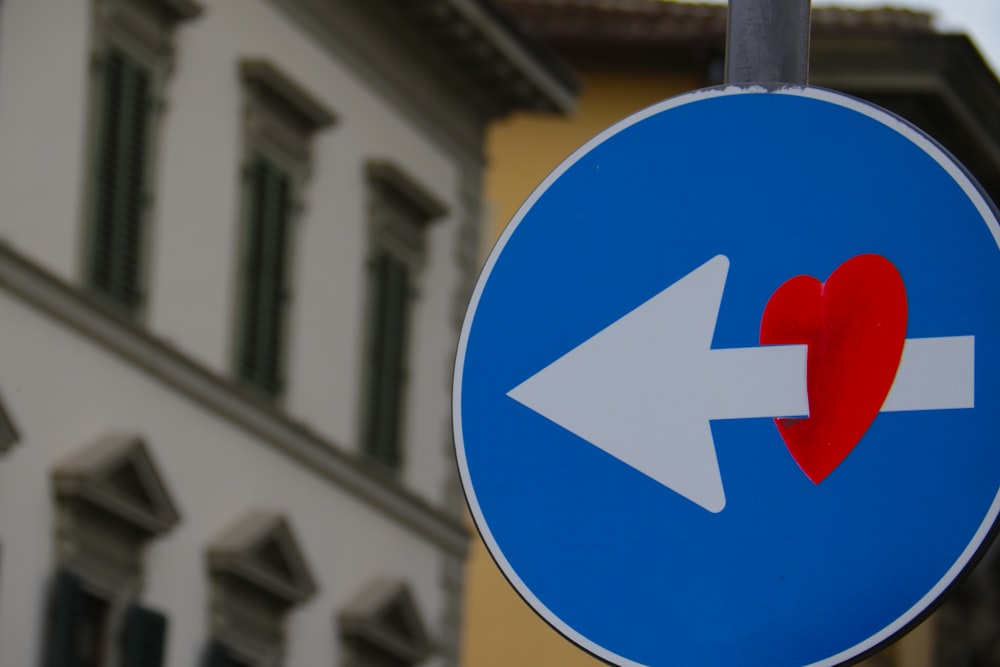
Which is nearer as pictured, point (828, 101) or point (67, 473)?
point (828, 101)

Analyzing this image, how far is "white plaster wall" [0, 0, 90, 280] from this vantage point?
43.0 feet

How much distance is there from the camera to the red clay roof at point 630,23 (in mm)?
22891

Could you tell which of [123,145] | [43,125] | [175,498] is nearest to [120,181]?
[123,145]

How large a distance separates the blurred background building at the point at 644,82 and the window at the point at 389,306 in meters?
4.17

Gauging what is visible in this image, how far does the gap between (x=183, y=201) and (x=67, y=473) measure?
2255 mm

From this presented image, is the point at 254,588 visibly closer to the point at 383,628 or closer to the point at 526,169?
the point at 383,628

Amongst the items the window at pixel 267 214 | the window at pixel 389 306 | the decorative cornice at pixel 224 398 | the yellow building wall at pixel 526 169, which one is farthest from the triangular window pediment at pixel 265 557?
the yellow building wall at pixel 526 169

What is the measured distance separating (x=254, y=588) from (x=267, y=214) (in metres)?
2.42

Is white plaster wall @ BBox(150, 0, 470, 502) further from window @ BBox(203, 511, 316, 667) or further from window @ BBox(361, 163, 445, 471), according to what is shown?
window @ BBox(203, 511, 316, 667)

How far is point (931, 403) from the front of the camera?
2941mm

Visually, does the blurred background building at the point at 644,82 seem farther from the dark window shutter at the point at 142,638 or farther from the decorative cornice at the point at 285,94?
the dark window shutter at the point at 142,638

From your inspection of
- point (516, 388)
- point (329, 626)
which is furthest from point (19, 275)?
point (516, 388)

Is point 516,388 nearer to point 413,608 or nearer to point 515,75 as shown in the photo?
point 413,608

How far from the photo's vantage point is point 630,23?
23.3 meters
